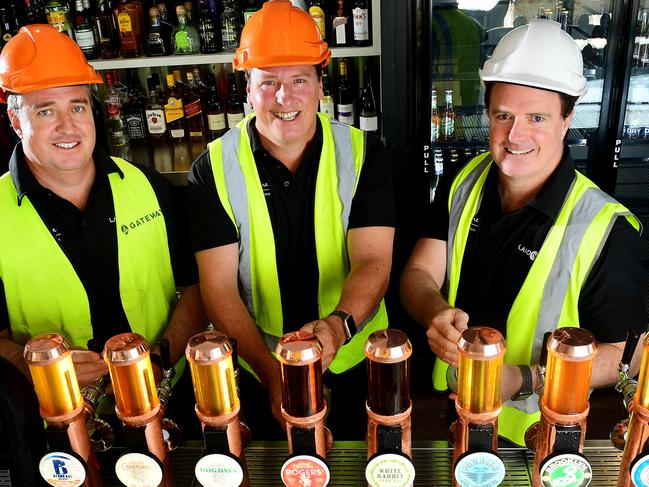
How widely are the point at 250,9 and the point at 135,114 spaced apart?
0.87 meters

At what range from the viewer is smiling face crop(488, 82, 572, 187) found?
1468mm

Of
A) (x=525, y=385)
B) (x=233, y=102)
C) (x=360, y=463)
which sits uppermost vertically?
(x=233, y=102)

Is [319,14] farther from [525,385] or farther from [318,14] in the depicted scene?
[525,385]

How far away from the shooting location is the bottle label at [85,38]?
9.98ft

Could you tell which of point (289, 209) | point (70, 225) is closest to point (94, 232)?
point (70, 225)

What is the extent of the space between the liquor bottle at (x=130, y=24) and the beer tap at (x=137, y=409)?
8.62 feet

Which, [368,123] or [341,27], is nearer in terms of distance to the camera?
[341,27]

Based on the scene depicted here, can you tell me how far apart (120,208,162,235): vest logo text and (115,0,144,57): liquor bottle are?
1746mm

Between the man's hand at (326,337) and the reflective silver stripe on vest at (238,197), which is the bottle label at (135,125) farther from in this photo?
the man's hand at (326,337)

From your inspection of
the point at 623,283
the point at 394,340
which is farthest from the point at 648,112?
the point at 394,340

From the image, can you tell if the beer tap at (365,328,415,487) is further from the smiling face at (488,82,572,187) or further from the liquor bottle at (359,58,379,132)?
the liquor bottle at (359,58,379,132)

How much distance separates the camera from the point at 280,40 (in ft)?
5.31

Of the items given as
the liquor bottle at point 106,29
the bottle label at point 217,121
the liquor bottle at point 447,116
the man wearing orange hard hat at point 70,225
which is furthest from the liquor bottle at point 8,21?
the liquor bottle at point 447,116

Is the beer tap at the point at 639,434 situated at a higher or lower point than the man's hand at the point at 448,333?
higher
